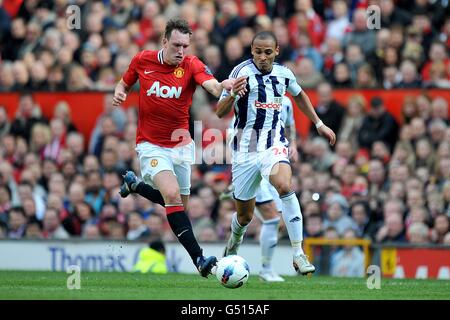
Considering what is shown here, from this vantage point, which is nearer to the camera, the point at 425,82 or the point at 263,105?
the point at 263,105

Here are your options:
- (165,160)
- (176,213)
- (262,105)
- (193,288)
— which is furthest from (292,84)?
(193,288)

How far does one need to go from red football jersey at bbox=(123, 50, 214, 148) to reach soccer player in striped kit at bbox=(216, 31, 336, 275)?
53 cm

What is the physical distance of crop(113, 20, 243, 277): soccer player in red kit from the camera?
1284cm

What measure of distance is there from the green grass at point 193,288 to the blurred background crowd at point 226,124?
8.48ft

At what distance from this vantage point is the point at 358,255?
1658cm

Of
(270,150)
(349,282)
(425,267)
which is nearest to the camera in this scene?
(270,150)

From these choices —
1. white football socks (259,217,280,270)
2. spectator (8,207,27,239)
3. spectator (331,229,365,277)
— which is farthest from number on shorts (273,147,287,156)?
spectator (8,207,27,239)

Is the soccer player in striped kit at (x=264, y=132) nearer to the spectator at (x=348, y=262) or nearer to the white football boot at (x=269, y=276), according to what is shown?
the white football boot at (x=269, y=276)

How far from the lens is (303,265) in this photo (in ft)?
40.8

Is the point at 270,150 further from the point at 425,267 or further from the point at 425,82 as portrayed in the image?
the point at 425,82

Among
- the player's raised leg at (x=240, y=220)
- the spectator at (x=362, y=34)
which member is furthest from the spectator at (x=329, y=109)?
the player's raised leg at (x=240, y=220)

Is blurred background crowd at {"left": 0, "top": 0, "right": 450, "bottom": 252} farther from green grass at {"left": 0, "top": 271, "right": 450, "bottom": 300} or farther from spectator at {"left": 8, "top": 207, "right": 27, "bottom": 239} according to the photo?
green grass at {"left": 0, "top": 271, "right": 450, "bottom": 300}

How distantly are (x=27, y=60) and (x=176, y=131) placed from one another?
9.12 metres
